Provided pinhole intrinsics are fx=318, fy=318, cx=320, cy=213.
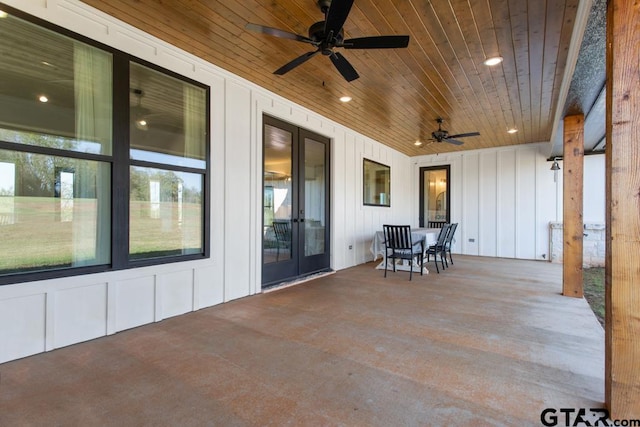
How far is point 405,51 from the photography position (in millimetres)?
3336

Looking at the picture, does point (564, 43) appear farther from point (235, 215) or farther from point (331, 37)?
point (235, 215)

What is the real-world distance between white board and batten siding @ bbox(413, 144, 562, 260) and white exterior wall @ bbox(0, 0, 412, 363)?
392cm

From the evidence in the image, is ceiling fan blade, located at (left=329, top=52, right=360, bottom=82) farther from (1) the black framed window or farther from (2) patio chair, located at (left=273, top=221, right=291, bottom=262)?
(1) the black framed window

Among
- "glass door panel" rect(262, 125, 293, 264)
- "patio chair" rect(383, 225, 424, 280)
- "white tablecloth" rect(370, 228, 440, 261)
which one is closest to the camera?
"glass door panel" rect(262, 125, 293, 264)

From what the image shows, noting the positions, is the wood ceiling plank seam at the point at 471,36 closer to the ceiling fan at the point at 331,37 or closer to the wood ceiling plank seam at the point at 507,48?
the wood ceiling plank seam at the point at 507,48

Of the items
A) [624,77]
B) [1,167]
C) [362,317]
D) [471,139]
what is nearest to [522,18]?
[624,77]

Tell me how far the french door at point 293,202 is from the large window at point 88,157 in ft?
4.17

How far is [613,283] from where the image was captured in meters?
1.78

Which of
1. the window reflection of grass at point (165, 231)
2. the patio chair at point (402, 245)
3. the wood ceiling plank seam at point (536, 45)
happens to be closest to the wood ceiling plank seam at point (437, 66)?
the wood ceiling plank seam at point (536, 45)

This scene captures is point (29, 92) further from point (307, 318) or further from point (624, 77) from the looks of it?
point (624, 77)

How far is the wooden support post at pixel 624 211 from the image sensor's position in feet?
5.63

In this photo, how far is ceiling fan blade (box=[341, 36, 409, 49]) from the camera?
8.00 feet

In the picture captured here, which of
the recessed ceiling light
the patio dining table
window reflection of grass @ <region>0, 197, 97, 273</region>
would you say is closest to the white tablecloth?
the patio dining table

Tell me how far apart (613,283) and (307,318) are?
250cm
